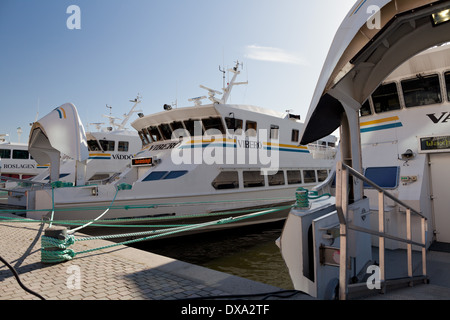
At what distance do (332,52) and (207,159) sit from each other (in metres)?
7.12

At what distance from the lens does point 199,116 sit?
468 inches

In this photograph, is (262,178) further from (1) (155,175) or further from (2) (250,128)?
(1) (155,175)

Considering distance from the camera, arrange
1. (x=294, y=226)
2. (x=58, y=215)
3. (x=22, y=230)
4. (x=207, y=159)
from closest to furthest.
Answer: (x=294, y=226), (x=22, y=230), (x=58, y=215), (x=207, y=159)

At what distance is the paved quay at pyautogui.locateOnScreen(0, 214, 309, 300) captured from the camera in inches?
142

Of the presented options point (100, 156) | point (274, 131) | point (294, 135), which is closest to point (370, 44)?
point (274, 131)

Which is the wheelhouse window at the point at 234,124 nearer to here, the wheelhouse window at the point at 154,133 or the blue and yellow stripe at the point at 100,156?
the wheelhouse window at the point at 154,133

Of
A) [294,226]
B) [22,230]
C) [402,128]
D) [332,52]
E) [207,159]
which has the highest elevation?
[332,52]

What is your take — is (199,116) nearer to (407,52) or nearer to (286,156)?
(286,156)

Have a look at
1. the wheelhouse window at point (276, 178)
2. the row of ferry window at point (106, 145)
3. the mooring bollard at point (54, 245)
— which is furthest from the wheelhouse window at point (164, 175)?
the row of ferry window at point (106, 145)

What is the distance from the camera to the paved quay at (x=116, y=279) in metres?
3.62

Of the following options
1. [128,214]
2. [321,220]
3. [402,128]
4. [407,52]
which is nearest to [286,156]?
[402,128]

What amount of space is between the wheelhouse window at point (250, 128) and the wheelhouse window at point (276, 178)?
206cm

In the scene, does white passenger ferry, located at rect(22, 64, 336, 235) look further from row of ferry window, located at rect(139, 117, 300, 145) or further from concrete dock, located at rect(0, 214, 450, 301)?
concrete dock, located at rect(0, 214, 450, 301)

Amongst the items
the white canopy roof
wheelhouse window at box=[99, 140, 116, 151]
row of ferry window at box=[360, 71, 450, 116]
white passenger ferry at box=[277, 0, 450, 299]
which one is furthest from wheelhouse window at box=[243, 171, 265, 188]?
wheelhouse window at box=[99, 140, 116, 151]
